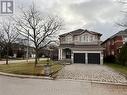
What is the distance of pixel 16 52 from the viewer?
273 ft

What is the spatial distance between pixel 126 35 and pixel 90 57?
31.7ft

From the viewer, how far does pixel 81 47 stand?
151 feet

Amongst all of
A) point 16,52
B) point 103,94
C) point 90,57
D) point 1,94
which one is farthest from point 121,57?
point 16,52

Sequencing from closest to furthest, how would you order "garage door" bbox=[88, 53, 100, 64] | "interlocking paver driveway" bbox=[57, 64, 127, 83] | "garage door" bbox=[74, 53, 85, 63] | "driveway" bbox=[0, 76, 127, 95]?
"driveway" bbox=[0, 76, 127, 95] → "interlocking paver driveway" bbox=[57, 64, 127, 83] → "garage door" bbox=[88, 53, 100, 64] → "garage door" bbox=[74, 53, 85, 63]

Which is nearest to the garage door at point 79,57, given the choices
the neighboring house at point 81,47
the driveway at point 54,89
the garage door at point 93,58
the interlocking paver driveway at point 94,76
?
the neighboring house at point 81,47

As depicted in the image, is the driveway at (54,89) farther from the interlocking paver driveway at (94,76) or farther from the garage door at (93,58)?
the garage door at (93,58)

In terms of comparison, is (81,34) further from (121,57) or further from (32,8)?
(32,8)

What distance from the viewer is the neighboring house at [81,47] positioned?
4475 centimetres

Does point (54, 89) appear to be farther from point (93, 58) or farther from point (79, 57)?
point (79, 57)

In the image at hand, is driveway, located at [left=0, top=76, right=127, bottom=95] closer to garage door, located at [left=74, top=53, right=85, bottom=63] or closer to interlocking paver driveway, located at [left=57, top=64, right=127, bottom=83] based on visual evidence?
interlocking paver driveway, located at [left=57, top=64, right=127, bottom=83]

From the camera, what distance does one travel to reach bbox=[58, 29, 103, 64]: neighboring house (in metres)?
44.8

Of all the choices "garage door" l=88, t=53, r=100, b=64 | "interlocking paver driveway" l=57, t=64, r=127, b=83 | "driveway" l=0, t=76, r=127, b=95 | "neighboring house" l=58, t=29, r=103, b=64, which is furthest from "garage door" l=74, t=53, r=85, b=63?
"driveway" l=0, t=76, r=127, b=95

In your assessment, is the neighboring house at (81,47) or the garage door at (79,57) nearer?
the neighboring house at (81,47)

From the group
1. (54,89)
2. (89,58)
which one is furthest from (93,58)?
(54,89)
